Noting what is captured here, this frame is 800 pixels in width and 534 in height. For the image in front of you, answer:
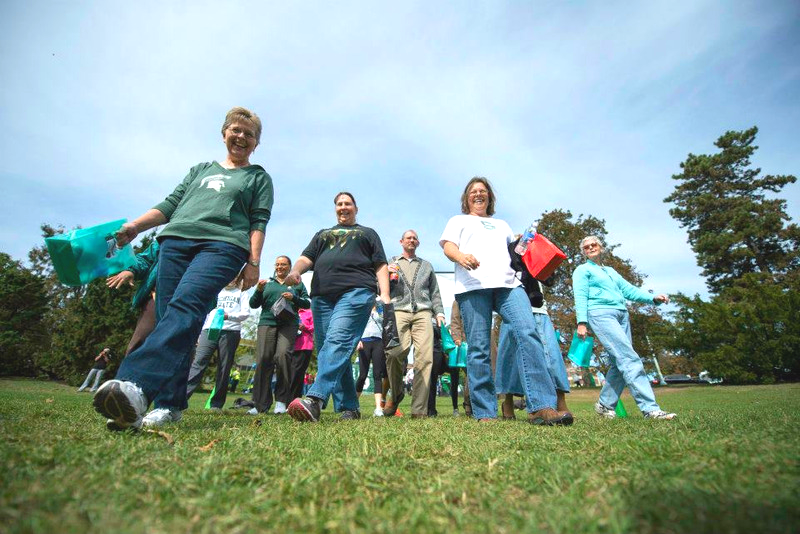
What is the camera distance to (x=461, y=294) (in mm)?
4648

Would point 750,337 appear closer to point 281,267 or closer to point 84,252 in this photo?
point 281,267

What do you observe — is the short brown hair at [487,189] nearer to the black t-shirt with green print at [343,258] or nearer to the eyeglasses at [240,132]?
the black t-shirt with green print at [343,258]

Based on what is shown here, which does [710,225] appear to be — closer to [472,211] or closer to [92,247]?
[472,211]

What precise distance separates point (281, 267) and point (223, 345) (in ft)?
5.07

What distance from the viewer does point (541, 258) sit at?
443 centimetres

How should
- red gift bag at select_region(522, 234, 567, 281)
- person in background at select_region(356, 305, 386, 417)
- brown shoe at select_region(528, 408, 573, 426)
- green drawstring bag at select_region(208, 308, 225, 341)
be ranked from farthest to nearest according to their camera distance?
1. person in background at select_region(356, 305, 386, 417)
2. green drawstring bag at select_region(208, 308, 225, 341)
3. red gift bag at select_region(522, 234, 567, 281)
4. brown shoe at select_region(528, 408, 573, 426)

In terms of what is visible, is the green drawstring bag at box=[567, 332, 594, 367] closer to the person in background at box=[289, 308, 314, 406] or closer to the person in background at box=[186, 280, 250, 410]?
the person in background at box=[289, 308, 314, 406]

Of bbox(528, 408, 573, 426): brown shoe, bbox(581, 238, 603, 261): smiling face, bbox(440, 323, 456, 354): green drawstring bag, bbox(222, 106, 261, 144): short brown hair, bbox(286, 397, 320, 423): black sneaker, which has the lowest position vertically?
bbox(528, 408, 573, 426): brown shoe

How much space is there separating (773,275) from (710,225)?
292 inches

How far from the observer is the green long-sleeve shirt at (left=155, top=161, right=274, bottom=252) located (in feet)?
11.3

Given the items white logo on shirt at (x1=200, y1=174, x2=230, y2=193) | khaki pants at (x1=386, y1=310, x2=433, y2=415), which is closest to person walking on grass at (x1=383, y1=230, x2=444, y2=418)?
khaki pants at (x1=386, y1=310, x2=433, y2=415)

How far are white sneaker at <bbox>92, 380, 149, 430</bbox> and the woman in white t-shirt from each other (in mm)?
2989

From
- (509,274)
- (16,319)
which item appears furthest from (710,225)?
(16,319)

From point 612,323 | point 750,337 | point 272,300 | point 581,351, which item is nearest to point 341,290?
point 272,300
